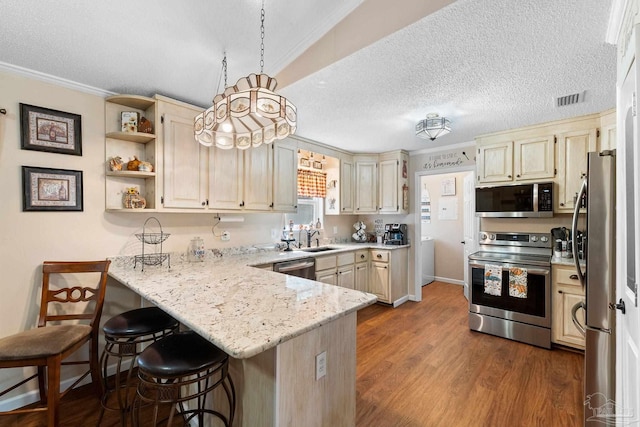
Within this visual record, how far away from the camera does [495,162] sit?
3430 mm

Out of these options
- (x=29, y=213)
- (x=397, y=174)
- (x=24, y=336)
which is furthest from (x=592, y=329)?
(x=29, y=213)

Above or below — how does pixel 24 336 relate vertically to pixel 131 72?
below

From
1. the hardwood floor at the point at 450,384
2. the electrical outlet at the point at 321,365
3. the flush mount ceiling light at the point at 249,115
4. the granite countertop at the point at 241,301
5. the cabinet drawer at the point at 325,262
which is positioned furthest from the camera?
the cabinet drawer at the point at 325,262

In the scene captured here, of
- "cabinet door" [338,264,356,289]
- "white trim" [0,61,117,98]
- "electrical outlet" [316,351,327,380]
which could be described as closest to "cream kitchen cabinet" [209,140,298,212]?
"white trim" [0,61,117,98]

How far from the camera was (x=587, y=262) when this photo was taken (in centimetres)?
161

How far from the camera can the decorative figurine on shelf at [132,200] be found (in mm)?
2373

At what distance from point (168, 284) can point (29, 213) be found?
1.28 meters

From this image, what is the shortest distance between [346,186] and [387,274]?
1.46 metres

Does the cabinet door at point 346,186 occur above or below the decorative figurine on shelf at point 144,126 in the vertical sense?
below

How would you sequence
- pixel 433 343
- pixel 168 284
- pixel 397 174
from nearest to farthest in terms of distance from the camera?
pixel 168 284, pixel 433 343, pixel 397 174

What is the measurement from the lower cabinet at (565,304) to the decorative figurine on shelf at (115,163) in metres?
4.14

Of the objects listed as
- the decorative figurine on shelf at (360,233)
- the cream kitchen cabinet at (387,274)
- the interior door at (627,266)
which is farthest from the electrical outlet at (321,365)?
the decorative figurine on shelf at (360,233)

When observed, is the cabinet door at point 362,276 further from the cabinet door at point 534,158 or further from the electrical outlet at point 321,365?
the electrical outlet at point 321,365

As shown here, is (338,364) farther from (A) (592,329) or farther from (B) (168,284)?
(A) (592,329)
